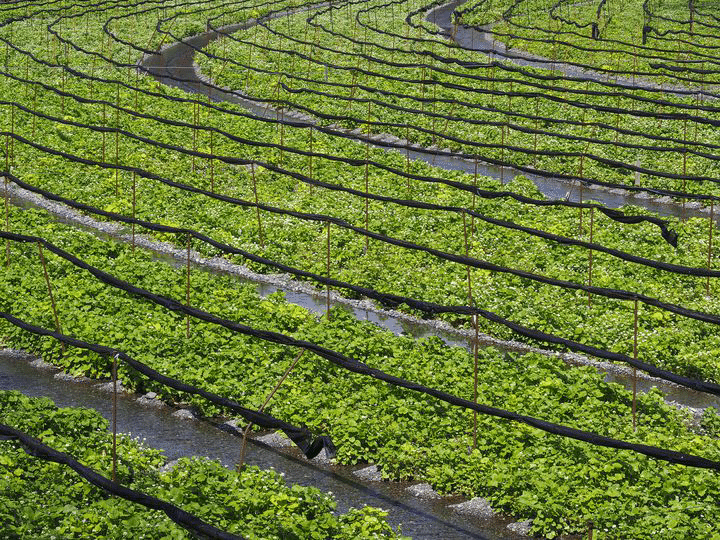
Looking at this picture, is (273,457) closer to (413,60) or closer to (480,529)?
(480,529)

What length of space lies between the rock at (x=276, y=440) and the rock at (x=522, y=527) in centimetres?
394

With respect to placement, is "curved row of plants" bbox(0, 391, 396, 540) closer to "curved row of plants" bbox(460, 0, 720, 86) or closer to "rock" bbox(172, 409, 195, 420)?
"rock" bbox(172, 409, 195, 420)

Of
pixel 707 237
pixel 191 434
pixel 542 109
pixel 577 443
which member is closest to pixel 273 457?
pixel 191 434

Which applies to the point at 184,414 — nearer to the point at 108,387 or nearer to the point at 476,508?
the point at 108,387

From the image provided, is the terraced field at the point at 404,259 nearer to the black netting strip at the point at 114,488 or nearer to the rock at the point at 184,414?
Answer: the rock at the point at 184,414

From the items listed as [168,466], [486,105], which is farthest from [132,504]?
[486,105]

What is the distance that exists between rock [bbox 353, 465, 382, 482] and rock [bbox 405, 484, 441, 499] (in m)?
0.54

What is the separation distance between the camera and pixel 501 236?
24.8 meters

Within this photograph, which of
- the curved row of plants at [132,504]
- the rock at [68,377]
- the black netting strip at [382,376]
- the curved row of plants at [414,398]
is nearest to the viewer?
the curved row of plants at [132,504]

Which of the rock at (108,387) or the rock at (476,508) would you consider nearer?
the rock at (476,508)

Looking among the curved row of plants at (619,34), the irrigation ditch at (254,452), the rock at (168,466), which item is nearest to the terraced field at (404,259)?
the irrigation ditch at (254,452)

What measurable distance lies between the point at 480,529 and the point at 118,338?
25.3 feet

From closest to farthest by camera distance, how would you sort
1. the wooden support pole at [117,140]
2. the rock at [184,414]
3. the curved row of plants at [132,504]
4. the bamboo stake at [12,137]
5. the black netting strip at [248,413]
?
the curved row of plants at [132,504]
the black netting strip at [248,413]
the rock at [184,414]
the wooden support pole at [117,140]
the bamboo stake at [12,137]

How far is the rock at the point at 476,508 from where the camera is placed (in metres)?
15.0
